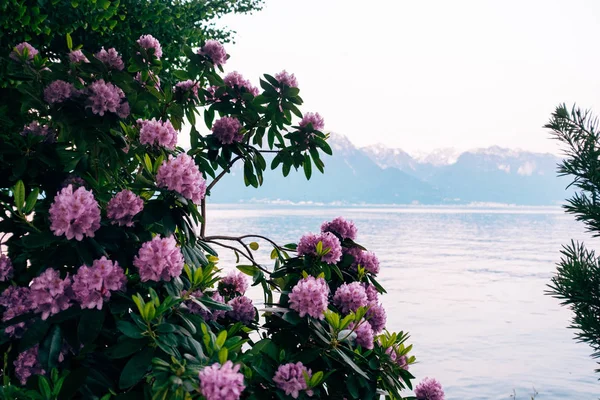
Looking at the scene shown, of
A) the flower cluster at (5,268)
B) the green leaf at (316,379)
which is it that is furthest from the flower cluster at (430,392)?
the flower cluster at (5,268)

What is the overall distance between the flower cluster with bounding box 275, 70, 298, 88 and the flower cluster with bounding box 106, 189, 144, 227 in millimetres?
1146

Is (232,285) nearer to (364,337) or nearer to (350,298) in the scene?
(350,298)

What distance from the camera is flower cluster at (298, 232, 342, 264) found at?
251 cm

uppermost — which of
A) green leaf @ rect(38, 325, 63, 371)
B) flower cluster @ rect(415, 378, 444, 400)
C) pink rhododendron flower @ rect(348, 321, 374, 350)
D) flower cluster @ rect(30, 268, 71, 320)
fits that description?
flower cluster @ rect(30, 268, 71, 320)

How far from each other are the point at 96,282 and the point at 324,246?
1102 mm

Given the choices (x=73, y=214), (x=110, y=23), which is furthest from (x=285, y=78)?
(x=110, y=23)

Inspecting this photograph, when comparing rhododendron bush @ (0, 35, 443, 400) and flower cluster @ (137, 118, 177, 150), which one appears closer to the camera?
rhododendron bush @ (0, 35, 443, 400)

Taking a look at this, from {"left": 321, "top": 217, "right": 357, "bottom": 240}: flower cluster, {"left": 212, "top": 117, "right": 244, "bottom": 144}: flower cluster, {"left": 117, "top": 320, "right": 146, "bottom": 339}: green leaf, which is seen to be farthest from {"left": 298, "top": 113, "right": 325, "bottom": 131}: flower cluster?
{"left": 117, "top": 320, "right": 146, "bottom": 339}: green leaf

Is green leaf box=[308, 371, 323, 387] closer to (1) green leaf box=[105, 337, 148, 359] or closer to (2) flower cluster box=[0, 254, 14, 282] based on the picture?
(1) green leaf box=[105, 337, 148, 359]

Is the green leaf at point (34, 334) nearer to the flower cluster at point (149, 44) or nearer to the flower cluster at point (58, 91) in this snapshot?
the flower cluster at point (58, 91)

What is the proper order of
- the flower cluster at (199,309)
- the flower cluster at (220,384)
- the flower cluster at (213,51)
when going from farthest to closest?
the flower cluster at (213,51)
the flower cluster at (199,309)
the flower cluster at (220,384)

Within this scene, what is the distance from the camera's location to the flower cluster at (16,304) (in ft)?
6.29

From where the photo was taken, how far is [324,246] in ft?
8.29

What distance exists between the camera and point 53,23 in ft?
14.1
